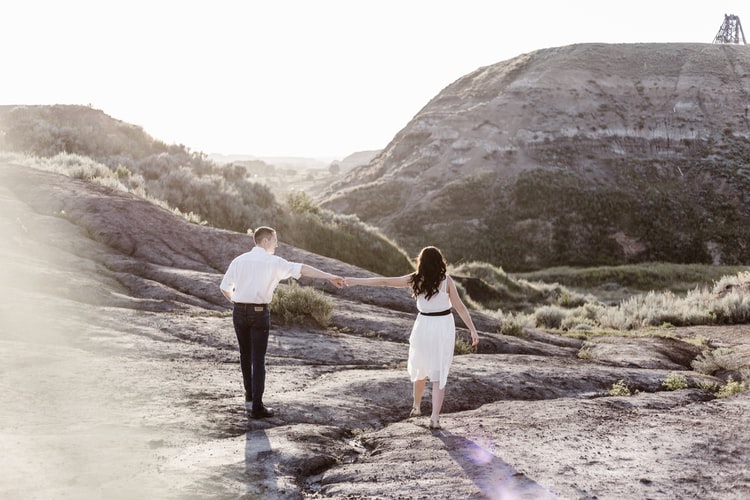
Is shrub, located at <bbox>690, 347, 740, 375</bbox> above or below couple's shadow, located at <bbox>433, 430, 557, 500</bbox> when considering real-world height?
below

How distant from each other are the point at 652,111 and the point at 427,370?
68.4 meters

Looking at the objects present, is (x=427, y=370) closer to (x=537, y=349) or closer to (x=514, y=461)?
(x=514, y=461)

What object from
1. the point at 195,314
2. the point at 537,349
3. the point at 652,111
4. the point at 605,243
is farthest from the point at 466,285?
the point at 652,111

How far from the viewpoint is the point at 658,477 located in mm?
5723

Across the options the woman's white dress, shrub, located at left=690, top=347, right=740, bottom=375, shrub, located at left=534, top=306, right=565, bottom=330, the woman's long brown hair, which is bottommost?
shrub, located at left=534, top=306, right=565, bottom=330

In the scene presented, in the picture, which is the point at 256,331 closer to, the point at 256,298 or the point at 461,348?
the point at 256,298

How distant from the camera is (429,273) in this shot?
7.42m

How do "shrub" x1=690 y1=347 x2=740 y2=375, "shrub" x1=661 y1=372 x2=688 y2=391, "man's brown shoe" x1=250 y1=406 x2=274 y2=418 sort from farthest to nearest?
"shrub" x1=690 y1=347 x2=740 y2=375 → "shrub" x1=661 y1=372 x2=688 y2=391 → "man's brown shoe" x1=250 y1=406 x2=274 y2=418

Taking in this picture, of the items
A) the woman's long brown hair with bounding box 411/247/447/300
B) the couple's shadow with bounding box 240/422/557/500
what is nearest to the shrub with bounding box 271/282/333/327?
the woman's long brown hair with bounding box 411/247/447/300

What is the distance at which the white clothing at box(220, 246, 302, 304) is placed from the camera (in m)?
7.31

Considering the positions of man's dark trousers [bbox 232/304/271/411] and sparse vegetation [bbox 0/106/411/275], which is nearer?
man's dark trousers [bbox 232/304/271/411]

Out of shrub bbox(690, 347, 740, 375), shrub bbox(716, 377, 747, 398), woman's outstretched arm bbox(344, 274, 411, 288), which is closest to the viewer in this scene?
woman's outstretched arm bbox(344, 274, 411, 288)

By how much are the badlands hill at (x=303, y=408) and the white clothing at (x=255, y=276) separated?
1354mm

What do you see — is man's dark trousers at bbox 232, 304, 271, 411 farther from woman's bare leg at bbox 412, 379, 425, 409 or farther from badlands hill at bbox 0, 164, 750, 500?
woman's bare leg at bbox 412, 379, 425, 409
